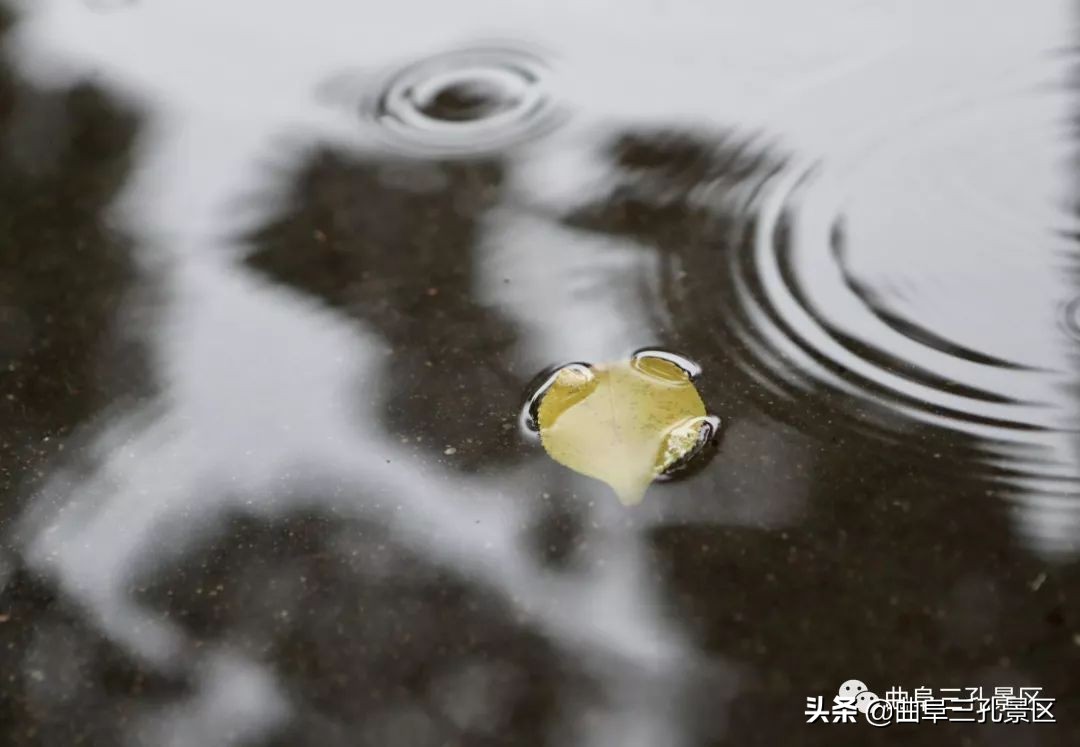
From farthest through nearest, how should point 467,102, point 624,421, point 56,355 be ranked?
point 467,102 → point 56,355 → point 624,421

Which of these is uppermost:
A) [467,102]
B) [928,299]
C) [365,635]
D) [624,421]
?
[467,102]

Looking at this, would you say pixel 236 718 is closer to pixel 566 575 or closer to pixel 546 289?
pixel 566 575

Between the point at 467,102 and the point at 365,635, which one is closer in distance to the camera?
the point at 365,635

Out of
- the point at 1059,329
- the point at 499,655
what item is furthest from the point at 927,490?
the point at 499,655

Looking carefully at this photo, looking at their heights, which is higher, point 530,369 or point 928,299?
point 928,299

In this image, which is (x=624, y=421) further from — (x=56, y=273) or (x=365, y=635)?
(x=56, y=273)

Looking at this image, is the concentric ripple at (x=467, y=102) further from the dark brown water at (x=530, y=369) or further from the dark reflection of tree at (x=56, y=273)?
the dark reflection of tree at (x=56, y=273)

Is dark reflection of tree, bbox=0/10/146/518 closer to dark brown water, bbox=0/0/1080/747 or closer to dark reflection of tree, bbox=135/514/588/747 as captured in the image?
dark brown water, bbox=0/0/1080/747

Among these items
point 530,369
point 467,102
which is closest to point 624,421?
point 530,369
